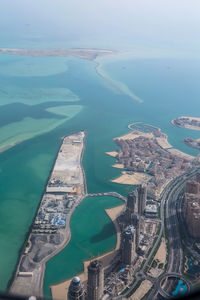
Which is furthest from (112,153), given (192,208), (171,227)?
(192,208)

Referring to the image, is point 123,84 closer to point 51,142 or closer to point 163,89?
point 163,89

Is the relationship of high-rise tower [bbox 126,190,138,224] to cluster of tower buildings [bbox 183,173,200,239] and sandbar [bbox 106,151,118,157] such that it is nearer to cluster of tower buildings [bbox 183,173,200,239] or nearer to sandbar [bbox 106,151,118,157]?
cluster of tower buildings [bbox 183,173,200,239]

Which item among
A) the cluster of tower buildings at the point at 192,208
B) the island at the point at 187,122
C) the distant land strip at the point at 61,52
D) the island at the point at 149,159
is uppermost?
the distant land strip at the point at 61,52

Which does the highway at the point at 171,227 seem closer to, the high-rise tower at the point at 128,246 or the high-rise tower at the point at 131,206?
the high-rise tower at the point at 128,246

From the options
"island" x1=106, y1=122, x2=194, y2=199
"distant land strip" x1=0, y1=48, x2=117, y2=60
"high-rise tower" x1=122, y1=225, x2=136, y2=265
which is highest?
"distant land strip" x1=0, y1=48, x2=117, y2=60

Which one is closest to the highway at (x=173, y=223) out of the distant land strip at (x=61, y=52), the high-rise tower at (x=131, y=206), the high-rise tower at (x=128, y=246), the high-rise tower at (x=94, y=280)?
the high-rise tower at (x=128, y=246)

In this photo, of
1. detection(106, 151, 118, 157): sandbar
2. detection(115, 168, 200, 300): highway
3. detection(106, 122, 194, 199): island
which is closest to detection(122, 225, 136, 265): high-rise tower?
detection(115, 168, 200, 300): highway
